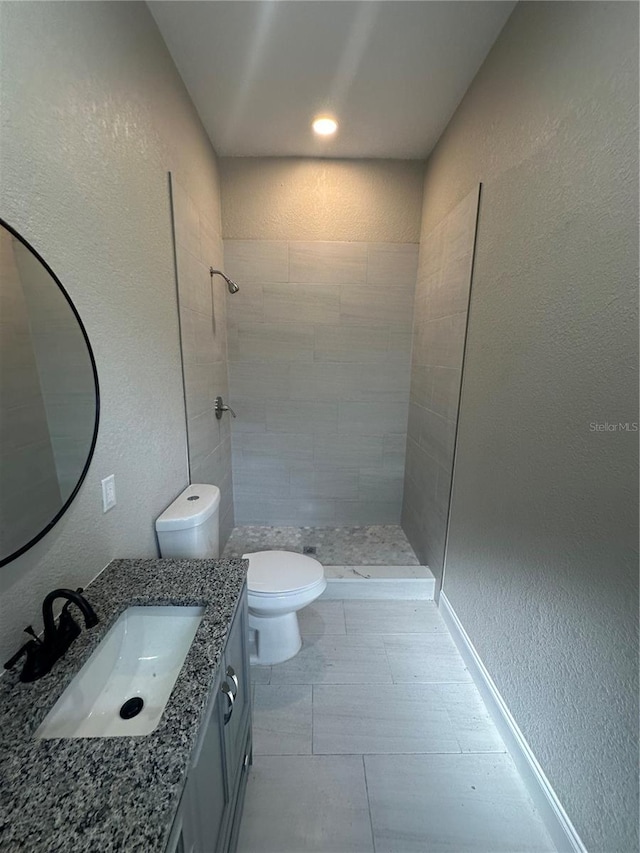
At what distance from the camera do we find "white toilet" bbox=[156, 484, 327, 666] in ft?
4.70

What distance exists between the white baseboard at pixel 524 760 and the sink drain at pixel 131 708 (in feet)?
4.27

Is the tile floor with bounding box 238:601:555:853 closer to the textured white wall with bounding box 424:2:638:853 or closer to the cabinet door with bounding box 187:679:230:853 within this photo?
the textured white wall with bounding box 424:2:638:853

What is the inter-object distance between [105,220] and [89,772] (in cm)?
140

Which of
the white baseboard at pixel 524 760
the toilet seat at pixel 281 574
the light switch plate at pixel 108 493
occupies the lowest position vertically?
the white baseboard at pixel 524 760

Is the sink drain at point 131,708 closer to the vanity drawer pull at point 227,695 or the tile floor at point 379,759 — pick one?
the vanity drawer pull at point 227,695

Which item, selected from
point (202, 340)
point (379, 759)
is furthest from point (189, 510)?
point (379, 759)

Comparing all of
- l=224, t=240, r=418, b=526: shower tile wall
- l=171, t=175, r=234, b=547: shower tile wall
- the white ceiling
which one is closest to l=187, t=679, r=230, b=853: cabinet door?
l=171, t=175, r=234, b=547: shower tile wall

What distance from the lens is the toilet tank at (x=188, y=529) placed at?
1.41 metres

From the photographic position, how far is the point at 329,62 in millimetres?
1519

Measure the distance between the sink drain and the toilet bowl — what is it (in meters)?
0.67

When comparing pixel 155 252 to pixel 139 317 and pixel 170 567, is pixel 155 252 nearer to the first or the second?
pixel 139 317

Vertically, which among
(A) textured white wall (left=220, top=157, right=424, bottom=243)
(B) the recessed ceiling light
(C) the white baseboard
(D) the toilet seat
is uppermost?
(B) the recessed ceiling light

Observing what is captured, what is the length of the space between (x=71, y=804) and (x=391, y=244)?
9.29 feet

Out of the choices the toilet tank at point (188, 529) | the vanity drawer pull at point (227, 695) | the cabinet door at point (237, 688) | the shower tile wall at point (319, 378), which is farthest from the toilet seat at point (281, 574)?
the shower tile wall at point (319, 378)
